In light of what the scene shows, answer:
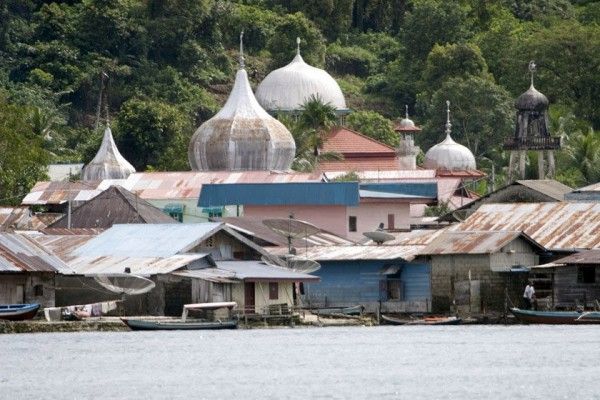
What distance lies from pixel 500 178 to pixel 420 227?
3474 centimetres

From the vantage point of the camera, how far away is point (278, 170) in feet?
365

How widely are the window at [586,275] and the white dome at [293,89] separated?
5291cm

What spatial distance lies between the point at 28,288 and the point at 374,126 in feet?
204

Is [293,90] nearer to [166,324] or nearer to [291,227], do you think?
[291,227]

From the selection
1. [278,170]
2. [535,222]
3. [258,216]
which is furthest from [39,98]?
[535,222]

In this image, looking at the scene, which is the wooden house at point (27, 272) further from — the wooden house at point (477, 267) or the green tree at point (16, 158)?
the green tree at point (16, 158)

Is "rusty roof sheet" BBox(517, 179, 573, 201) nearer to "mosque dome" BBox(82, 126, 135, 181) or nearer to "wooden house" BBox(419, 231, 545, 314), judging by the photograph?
"wooden house" BBox(419, 231, 545, 314)

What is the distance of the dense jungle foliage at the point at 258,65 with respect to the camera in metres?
137

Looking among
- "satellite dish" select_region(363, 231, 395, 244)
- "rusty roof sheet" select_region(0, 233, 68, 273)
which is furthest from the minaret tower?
"rusty roof sheet" select_region(0, 233, 68, 273)

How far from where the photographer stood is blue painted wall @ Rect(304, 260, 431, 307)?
3425 inches

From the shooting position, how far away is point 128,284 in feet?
260

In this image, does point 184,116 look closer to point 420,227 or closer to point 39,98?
point 39,98

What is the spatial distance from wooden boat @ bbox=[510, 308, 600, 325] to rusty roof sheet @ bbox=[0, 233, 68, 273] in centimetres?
1400

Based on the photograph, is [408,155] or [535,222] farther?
[408,155]
